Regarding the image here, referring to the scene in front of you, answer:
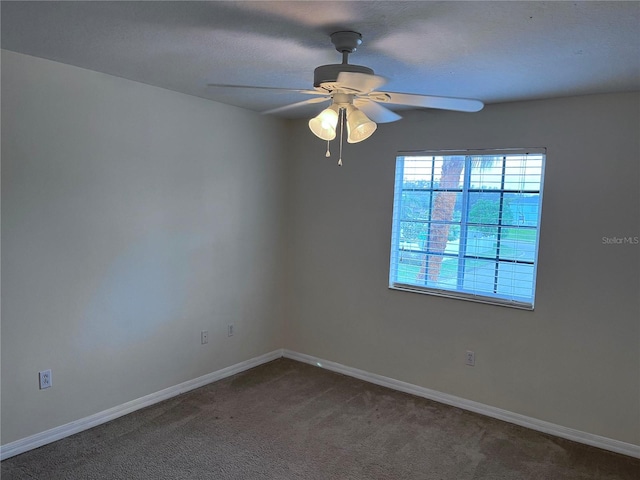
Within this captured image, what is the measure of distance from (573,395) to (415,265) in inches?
55.6

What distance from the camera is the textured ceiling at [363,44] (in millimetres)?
1779

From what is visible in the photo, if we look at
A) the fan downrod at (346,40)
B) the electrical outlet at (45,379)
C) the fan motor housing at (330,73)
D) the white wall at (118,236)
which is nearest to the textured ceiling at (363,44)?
the fan downrod at (346,40)

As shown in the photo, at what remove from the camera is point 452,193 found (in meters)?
3.50

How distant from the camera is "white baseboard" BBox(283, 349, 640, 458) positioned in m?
2.92

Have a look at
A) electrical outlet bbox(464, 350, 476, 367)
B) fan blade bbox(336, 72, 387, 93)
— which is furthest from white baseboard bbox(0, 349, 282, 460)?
fan blade bbox(336, 72, 387, 93)

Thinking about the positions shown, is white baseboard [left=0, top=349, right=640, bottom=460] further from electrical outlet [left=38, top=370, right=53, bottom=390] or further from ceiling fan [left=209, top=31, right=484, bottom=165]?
ceiling fan [left=209, top=31, right=484, bottom=165]

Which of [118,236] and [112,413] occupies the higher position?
[118,236]

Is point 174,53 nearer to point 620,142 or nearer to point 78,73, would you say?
point 78,73

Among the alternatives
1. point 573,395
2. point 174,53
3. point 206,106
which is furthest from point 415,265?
point 174,53

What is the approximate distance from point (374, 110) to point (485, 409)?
2.39 meters

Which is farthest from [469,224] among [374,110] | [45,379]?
[45,379]

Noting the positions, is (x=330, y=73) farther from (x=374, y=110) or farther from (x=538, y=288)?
(x=538, y=288)

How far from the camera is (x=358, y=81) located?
174 centimetres

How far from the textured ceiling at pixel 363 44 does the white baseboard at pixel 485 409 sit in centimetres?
222
